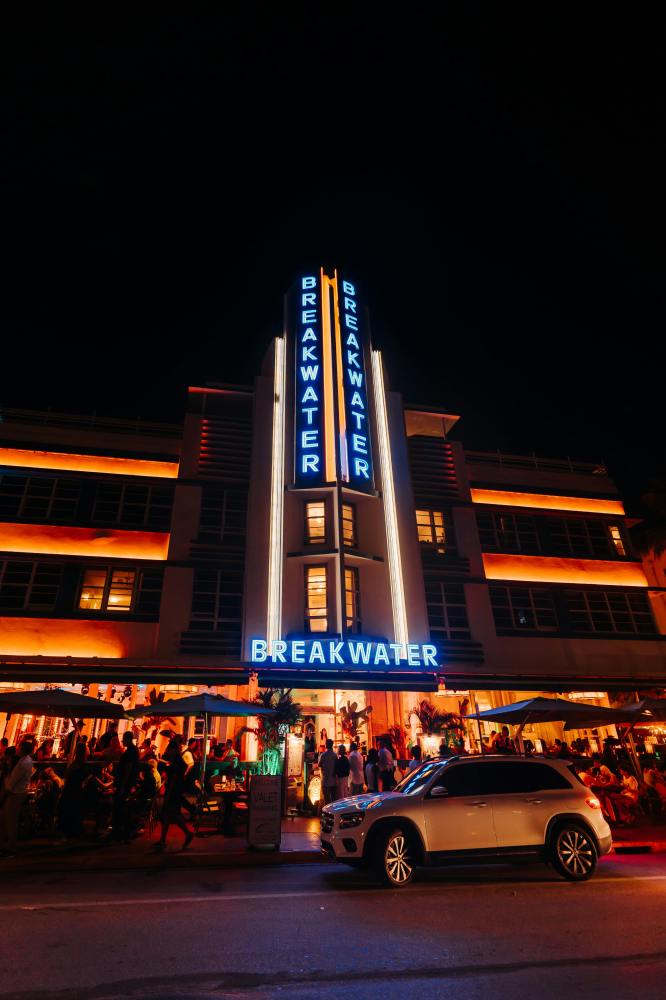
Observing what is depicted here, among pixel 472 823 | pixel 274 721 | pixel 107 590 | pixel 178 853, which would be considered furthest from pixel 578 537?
pixel 178 853

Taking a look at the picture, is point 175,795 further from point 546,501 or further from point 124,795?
point 546,501

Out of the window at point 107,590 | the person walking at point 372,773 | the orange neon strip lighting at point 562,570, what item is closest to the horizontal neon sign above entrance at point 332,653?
the person walking at point 372,773

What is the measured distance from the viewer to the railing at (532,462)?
28625 mm

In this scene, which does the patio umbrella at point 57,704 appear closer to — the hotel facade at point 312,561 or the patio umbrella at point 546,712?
the hotel facade at point 312,561

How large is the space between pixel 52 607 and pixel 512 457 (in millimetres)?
22604

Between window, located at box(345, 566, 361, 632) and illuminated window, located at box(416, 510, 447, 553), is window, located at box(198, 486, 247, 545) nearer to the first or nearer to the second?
window, located at box(345, 566, 361, 632)

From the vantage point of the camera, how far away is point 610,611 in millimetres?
24938

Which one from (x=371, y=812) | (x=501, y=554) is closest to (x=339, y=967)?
(x=371, y=812)

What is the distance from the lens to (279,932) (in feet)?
18.9


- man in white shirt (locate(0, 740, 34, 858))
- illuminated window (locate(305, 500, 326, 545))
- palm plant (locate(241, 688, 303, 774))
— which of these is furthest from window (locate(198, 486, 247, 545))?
man in white shirt (locate(0, 740, 34, 858))

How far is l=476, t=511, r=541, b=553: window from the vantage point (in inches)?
996

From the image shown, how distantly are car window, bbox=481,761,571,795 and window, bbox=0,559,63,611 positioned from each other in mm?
17107

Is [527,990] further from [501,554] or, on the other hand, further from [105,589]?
[501,554]

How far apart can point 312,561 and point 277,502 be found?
A: 2.77m
